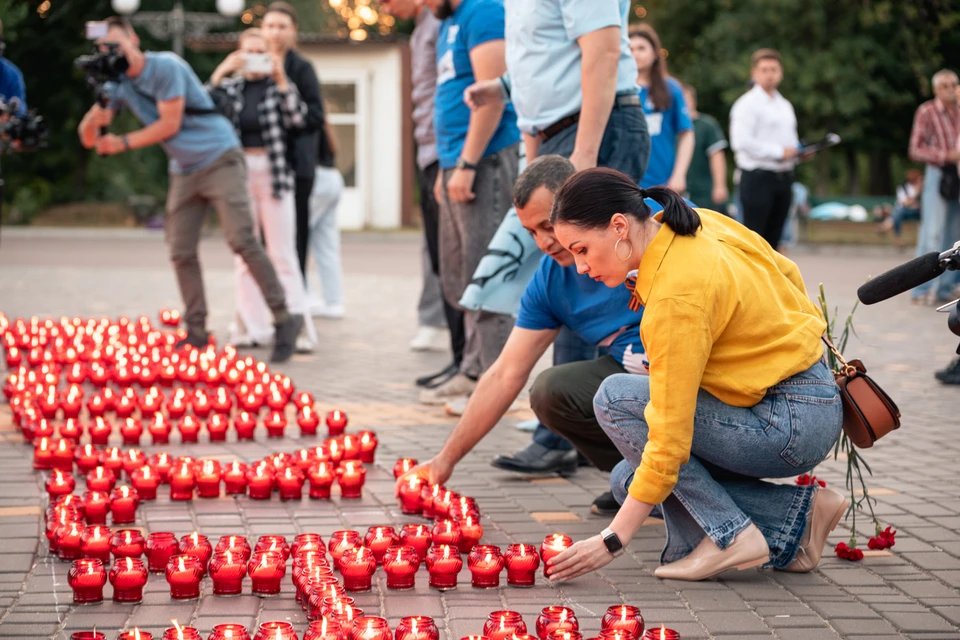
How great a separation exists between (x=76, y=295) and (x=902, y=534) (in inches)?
409

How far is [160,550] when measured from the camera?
390 centimetres

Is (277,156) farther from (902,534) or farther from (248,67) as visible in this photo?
(902,534)

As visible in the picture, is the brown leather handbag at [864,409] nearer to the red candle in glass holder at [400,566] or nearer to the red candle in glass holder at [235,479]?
the red candle in glass holder at [400,566]

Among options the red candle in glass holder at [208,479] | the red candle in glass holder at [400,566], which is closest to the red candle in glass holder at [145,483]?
the red candle in glass holder at [208,479]

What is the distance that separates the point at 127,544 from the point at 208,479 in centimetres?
98

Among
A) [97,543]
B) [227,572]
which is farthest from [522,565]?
[97,543]

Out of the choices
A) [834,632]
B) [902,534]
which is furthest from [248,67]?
[834,632]

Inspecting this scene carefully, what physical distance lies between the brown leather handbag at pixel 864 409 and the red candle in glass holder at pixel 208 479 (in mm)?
2433

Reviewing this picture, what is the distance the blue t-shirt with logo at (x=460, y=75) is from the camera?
643 centimetres

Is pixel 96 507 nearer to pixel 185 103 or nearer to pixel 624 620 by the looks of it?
pixel 624 620

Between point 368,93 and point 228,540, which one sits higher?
point 228,540

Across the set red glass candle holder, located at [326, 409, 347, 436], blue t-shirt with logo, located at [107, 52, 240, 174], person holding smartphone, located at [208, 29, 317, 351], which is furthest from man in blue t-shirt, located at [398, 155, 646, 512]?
person holding smartphone, located at [208, 29, 317, 351]

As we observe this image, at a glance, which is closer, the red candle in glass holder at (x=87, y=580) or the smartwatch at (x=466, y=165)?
the red candle in glass holder at (x=87, y=580)

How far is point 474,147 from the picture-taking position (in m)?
6.45
